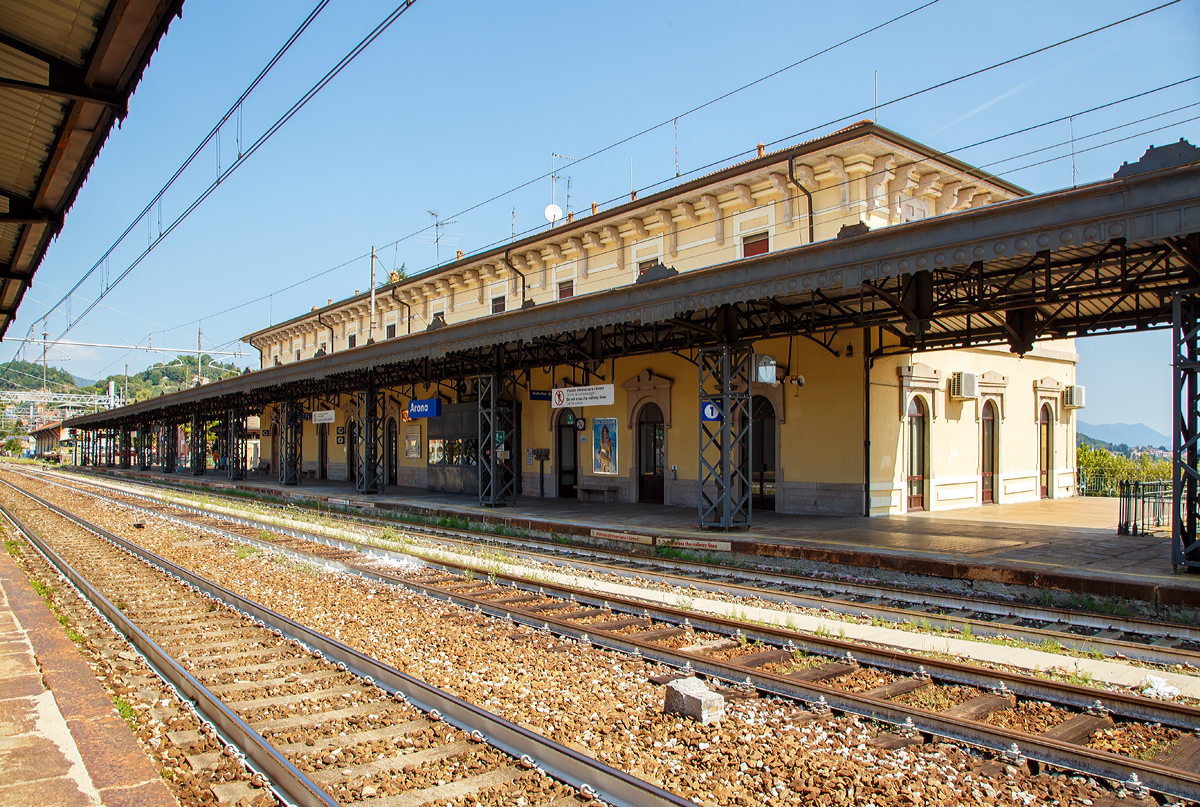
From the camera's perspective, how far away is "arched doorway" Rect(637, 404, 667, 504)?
69.4 ft

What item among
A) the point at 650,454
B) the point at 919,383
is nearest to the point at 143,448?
the point at 650,454

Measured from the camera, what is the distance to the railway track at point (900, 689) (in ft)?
15.1

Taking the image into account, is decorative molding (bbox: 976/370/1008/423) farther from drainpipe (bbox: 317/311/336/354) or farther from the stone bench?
drainpipe (bbox: 317/311/336/354)

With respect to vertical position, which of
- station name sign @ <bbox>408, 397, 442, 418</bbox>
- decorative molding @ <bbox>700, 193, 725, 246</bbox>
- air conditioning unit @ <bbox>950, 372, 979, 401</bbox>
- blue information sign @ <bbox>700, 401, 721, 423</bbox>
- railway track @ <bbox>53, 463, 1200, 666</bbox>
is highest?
decorative molding @ <bbox>700, 193, 725, 246</bbox>

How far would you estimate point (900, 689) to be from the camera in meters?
5.89

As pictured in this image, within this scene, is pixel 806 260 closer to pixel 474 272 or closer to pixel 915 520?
pixel 915 520

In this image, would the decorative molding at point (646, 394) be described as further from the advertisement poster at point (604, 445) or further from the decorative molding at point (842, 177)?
the decorative molding at point (842, 177)

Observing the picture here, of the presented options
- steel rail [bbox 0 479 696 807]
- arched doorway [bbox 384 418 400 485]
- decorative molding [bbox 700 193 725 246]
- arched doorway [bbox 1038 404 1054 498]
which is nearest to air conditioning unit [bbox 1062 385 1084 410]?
arched doorway [bbox 1038 404 1054 498]

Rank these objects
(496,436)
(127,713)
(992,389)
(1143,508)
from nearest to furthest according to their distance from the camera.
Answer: (127,713)
(1143,508)
(992,389)
(496,436)

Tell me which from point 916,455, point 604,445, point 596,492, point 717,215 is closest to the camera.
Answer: point 916,455

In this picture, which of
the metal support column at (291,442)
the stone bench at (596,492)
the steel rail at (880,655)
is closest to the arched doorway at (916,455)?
the stone bench at (596,492)

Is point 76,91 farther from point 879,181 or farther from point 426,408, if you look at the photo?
point 426,408

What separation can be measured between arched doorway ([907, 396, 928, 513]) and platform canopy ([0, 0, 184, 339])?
16.7 m

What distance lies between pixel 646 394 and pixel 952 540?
9831mm
